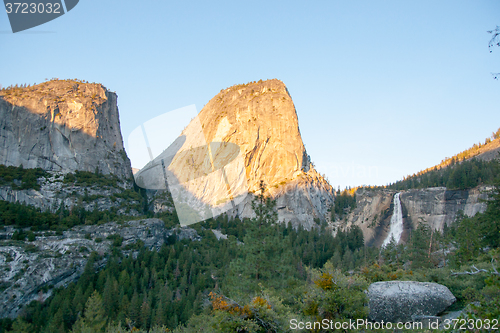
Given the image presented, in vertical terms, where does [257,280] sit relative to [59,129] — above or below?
below

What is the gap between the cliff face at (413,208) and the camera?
266 ft

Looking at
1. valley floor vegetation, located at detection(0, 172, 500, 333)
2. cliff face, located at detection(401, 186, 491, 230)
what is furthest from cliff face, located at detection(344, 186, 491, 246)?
valley floor vegetation, located at detection(0, 172, 500, 333)

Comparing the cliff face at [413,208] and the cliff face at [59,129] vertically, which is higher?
the cliff face at [59,129]

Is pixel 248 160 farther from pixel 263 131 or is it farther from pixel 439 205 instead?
pixel 439 205

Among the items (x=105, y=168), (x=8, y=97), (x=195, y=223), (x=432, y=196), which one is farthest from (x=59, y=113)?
(x=432, y=196)

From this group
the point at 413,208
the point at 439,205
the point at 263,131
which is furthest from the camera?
the point at 263,131

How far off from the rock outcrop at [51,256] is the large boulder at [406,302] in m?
53.8

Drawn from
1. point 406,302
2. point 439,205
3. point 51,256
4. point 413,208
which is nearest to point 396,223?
point 413,208

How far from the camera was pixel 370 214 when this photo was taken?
101m

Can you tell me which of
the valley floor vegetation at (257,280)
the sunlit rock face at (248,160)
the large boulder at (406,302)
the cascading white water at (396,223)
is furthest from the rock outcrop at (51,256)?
the cascading white water at (396,223)

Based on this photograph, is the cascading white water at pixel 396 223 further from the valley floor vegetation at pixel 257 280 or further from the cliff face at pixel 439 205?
the valley floor vegetation at pixel 257 280

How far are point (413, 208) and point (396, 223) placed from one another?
268 inches

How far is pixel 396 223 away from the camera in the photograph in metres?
93.4

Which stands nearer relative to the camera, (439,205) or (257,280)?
(257,280)
